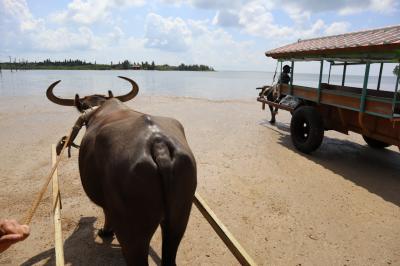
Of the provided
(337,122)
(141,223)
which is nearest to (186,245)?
(141,223)

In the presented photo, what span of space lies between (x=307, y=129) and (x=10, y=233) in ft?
23.2

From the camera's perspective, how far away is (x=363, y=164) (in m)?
6.68

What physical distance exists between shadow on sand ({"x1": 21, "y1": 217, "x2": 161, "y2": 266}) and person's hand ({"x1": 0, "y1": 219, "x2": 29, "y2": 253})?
73.4 inches

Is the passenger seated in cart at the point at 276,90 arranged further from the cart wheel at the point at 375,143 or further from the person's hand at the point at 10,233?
the person's hand at the point at 10,233

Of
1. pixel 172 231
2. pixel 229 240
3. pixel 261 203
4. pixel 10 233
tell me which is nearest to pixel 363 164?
pixel 261 203

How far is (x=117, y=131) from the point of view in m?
2.36

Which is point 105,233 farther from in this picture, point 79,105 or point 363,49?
point 363,49

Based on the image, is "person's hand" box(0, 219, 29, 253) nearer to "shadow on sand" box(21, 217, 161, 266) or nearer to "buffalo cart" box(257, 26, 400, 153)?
"shadow on sand" box(21, 217, 161, 266)

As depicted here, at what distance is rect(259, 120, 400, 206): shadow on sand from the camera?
17.7 ft

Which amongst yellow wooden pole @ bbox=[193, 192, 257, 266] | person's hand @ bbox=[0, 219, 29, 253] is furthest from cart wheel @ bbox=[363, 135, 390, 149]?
person's hand @ bbox=[0, 219, 29, 253]

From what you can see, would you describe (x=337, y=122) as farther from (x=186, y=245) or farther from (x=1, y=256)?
(x=1, y=256)

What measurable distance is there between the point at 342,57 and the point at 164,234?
223 inches

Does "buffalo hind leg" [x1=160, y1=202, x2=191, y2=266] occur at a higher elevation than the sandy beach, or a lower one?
higher

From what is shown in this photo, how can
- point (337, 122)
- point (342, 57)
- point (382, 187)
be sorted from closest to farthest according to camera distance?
1. point (382, 187)
2. point (342, 57)
3. point (337, 122)
